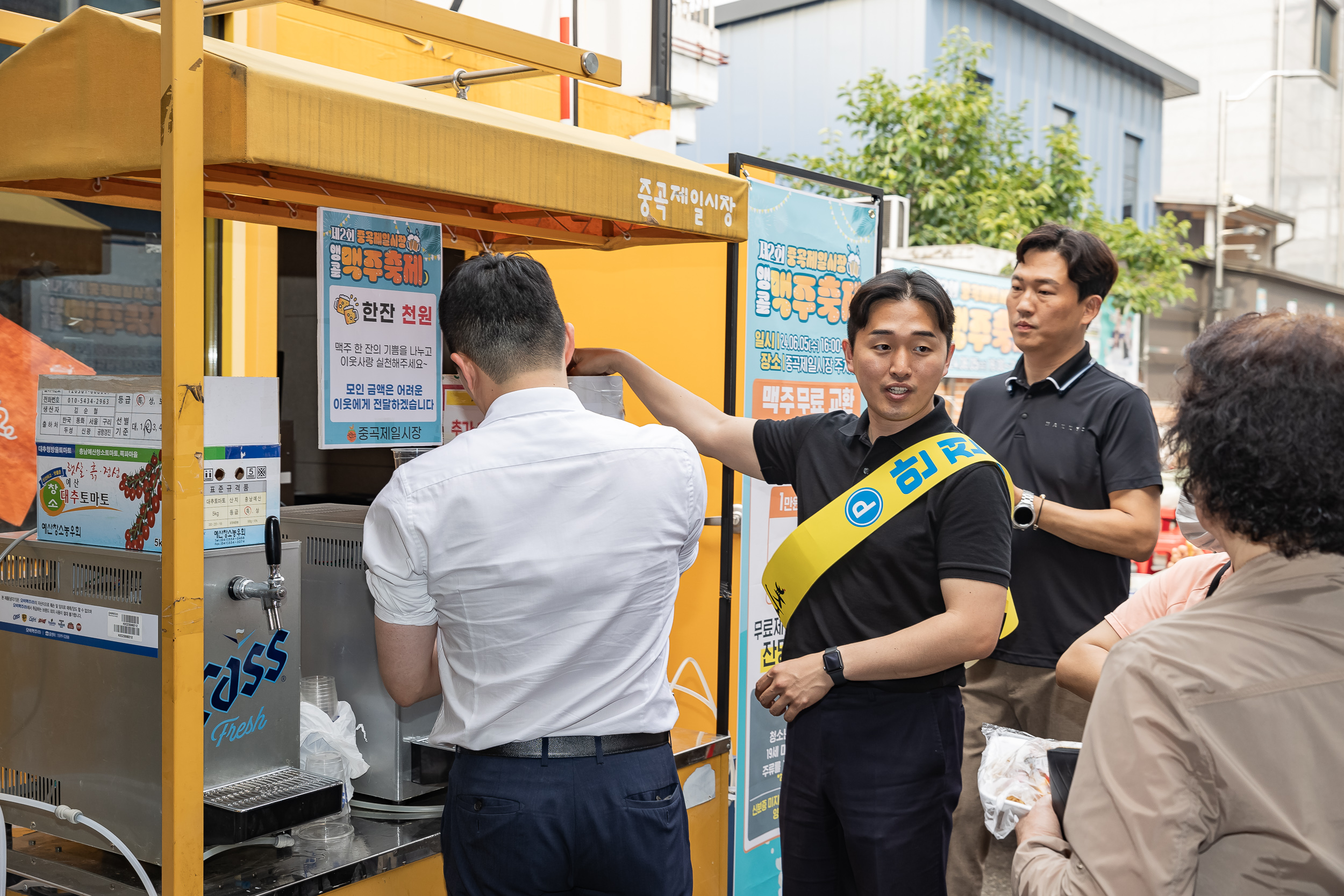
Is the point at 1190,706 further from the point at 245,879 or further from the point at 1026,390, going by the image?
the point at 1026,390

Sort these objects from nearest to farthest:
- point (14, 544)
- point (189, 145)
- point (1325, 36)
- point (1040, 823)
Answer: point (1040, 823)
point (189, 145)
point (14, 544)
point (1325, 36)

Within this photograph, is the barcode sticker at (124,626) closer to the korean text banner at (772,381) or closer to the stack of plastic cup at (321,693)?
the stack of plastic cup at (321,693)

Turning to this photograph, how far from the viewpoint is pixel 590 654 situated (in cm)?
184

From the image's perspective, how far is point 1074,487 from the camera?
2.94m

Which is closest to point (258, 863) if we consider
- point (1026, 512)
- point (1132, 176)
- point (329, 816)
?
point (329, 816)

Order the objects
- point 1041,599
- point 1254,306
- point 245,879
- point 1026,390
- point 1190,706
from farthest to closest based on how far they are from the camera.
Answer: point 1254,306 → point 1026,390 → point 1041,599 → point 245,879 → point 1190,706

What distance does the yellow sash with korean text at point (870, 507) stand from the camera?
2221mm

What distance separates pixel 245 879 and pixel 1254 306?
1886cm

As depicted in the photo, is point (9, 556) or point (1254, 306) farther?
point (1254, 306)

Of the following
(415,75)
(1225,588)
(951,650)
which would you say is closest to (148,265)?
(415,75)

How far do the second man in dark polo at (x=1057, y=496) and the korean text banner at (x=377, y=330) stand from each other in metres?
1.53

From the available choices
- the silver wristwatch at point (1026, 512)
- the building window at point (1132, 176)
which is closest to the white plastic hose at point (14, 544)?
the silver wristwatch at point (1026, 512)

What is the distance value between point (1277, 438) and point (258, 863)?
1993 mm

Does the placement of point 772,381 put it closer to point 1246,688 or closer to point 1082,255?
point 1082,255
